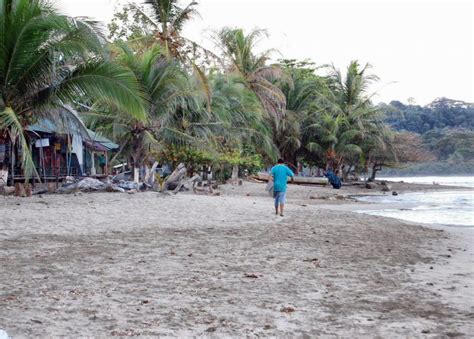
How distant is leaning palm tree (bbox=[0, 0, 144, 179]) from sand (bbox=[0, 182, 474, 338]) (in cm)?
262

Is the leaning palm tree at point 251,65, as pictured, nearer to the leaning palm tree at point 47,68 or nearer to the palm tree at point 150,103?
the palm tree at point 150,103

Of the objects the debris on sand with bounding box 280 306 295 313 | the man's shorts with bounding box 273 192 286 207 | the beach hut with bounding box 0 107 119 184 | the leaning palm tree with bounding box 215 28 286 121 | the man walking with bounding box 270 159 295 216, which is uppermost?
the leaning palm tree with bounding box 215 28 286 121

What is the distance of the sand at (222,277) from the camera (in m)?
3.94

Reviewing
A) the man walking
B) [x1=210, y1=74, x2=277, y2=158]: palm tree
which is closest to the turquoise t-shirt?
the man walking

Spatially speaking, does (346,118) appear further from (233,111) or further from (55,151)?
(55,151)

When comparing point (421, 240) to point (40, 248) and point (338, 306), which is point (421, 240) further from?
point (40, 248)

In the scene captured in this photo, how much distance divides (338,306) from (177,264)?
6.84 ft

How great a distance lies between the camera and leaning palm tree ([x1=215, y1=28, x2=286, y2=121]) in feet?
97.2

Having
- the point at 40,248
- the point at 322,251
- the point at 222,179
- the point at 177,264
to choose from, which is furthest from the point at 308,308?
the point at 222,179

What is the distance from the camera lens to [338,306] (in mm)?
4547

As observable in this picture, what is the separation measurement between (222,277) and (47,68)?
785 cm

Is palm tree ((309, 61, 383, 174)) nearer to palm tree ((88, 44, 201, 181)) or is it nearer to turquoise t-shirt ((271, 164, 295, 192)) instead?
palm tree ((88, 44, 201, 181))

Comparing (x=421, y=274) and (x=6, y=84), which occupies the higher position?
(x=6, y=84)

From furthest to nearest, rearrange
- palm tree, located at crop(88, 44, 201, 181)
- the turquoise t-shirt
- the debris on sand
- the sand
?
1. palm tree, located at crop(88, 44, 201, 181)
2. the turquoise t-shirt
3. the debris on sand
4. the sand
